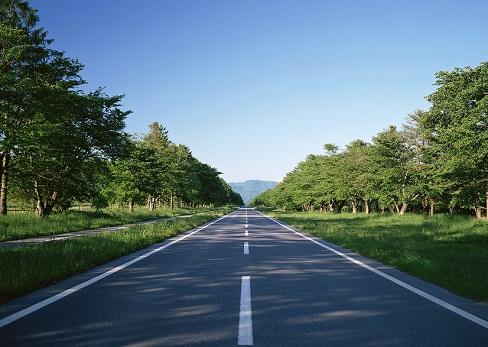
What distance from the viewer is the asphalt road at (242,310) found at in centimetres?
340

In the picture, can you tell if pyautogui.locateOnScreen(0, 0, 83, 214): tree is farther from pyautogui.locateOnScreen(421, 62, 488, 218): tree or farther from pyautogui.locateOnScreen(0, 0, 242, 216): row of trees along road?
pyautogui.locateOnScreen(421, 62, 488, 218): tree

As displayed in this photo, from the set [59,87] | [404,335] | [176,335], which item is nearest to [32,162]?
[59,87]

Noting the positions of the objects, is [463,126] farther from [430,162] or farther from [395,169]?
[395,169]

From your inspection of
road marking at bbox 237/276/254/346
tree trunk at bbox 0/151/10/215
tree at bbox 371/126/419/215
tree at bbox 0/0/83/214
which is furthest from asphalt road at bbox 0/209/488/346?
tree at bbox 371/126/419/215

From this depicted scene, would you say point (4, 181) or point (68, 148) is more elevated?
point (68, 148)

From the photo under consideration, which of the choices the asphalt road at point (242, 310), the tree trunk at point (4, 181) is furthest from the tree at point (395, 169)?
the tree trunk at point (4, 181)

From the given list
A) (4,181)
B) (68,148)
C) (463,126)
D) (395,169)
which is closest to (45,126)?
(68,148)

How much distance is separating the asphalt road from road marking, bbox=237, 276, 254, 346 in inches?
0.5

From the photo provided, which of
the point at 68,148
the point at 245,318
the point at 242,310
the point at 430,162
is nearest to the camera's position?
the point at 245,318

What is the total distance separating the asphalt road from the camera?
134 inches

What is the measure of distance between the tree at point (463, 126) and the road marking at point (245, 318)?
1465 cm

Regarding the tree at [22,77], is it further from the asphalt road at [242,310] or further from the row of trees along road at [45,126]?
→ the asphalt road at [242,310]

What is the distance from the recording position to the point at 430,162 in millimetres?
28797

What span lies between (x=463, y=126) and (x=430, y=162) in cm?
1495
